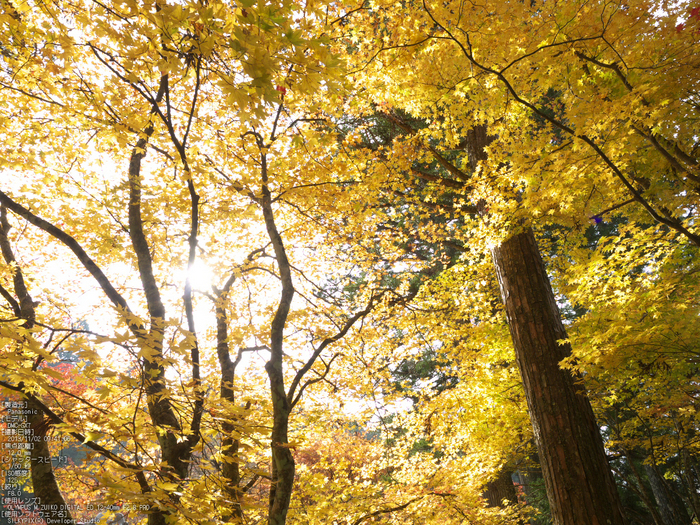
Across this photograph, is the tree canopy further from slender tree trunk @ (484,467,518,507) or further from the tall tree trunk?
slender tree trunk @ (484,467,518,507)

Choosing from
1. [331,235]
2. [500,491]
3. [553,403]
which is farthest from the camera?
[500,491]

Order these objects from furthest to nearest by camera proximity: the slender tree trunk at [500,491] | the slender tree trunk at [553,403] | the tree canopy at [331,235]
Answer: the slender tree trunk at [500,491], the slender tree trunk at [553,403], the tree canopy at [331,235]

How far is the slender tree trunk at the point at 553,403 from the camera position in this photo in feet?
11.6

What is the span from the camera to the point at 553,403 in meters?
3.94

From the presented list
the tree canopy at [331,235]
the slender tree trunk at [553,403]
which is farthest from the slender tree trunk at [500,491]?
the slender tree trunk at [553,403]

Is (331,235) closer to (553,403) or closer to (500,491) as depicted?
(553,403)

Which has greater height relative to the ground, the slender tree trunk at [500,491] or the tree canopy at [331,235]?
the tree canopy at [331,235]

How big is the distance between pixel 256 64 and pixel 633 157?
4.44 m

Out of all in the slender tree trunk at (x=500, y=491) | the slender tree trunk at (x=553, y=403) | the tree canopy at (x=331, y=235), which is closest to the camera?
the tree canopy at (x=331, y=235)

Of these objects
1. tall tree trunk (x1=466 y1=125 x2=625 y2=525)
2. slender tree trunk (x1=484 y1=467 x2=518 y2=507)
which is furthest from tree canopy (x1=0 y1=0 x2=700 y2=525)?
slender tree trunk (x1=484 y1=467 x2=518 y2=507)

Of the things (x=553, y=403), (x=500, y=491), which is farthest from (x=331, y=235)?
(x=500, y=491)

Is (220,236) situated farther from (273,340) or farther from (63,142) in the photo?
(273,340)

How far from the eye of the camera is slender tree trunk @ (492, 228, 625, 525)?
3.53 metres

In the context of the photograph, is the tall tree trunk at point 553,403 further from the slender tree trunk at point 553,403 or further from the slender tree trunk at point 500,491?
the slender tree trunk at point 500,491
